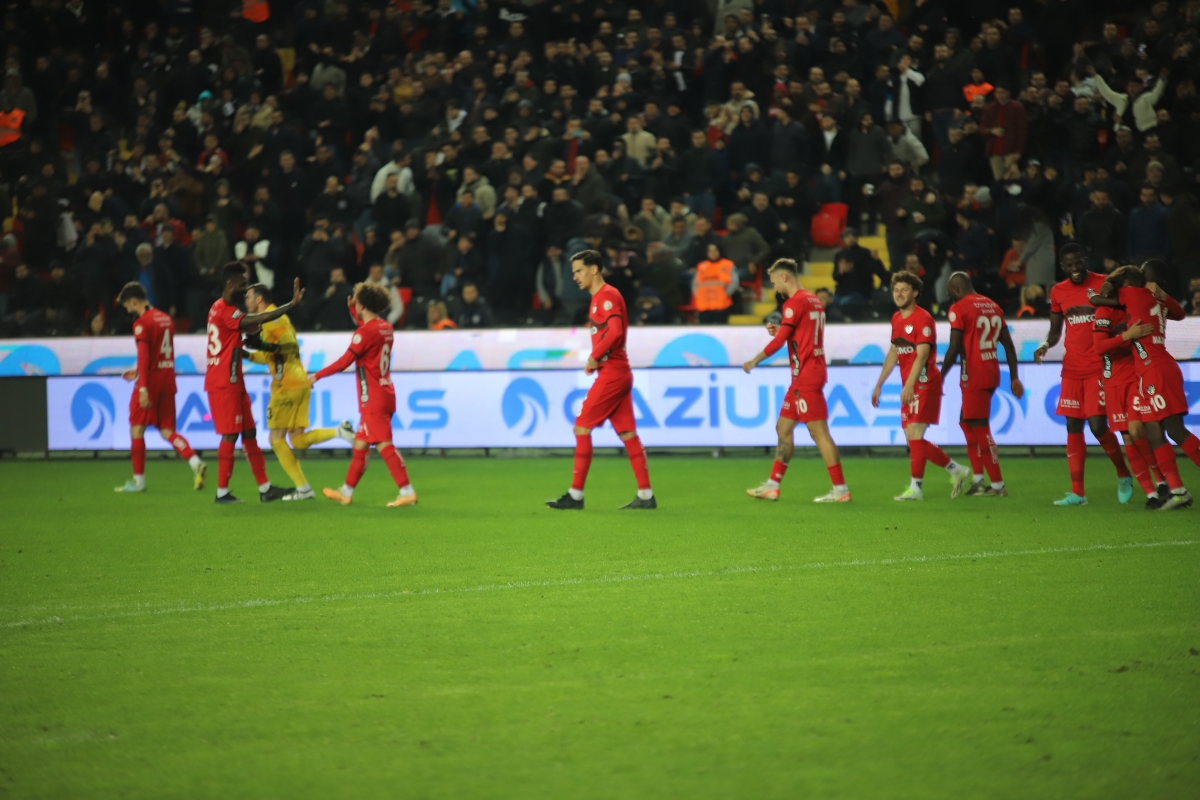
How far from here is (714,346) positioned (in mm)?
16688

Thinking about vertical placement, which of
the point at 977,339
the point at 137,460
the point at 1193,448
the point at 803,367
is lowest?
the point at 137,460

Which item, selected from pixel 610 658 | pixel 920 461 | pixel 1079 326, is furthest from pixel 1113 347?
pixel 610 658

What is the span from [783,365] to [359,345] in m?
6.47

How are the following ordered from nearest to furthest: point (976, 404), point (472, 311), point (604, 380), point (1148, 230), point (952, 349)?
point (604, 380) < point (952, 349) < point (976, 404) < point (1148, 230) < point (472, 311)

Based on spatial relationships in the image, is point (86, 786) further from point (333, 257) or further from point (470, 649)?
point (333, 257)

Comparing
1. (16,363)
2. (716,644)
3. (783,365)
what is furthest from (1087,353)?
(16,363)

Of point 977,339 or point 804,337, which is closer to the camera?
point 804,337

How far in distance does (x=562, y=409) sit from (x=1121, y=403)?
26.0 feet

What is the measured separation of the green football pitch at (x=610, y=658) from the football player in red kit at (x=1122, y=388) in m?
0.65

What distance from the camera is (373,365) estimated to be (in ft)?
37.7

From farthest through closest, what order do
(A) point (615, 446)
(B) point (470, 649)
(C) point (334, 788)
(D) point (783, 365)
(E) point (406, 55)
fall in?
(E) point (406, 55), (A) point (615, 446), (D) point (783, 365), (B) point (470, 649), (C) point (334, 788)

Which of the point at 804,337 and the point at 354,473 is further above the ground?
the point at 804,337

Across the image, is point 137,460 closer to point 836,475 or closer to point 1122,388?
point 836,475

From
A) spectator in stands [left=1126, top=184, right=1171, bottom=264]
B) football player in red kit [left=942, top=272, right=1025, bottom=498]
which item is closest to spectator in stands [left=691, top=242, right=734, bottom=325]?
spectator in stands [left=1126, top=184, right=1171, bottom=264]
